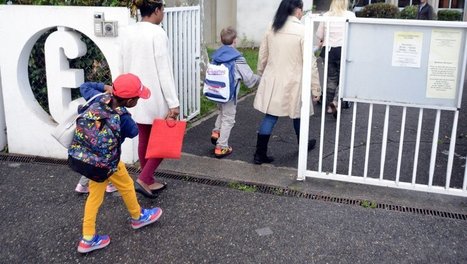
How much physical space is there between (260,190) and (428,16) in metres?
9.11

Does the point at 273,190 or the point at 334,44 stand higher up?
the point at 334,44

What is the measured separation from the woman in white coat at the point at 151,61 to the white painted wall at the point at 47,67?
74 cm

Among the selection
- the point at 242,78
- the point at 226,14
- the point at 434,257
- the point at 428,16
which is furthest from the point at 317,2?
the point at 434,257

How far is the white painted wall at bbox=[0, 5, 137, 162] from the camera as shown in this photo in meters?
5.03

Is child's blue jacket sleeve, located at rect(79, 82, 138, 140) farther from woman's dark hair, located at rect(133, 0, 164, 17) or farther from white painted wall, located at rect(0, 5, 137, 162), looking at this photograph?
white painted wall, located at rect(0, 5, 137, 162)

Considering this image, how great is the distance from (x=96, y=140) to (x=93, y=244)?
31.0 inches

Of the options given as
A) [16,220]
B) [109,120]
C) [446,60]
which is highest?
[446,60]

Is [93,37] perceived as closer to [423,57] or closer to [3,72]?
[3,72]

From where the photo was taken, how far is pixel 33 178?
495cm

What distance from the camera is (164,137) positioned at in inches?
163

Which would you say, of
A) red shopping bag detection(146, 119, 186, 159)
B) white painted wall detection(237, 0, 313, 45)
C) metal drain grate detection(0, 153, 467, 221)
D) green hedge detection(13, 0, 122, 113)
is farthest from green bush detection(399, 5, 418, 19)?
red shopping bag detection(146, 119, 186, 159)

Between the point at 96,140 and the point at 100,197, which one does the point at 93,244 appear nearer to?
the point at 100,197

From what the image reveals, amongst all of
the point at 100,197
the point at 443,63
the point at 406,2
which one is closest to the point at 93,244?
the point at 100,197

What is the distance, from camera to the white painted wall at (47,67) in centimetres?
503
